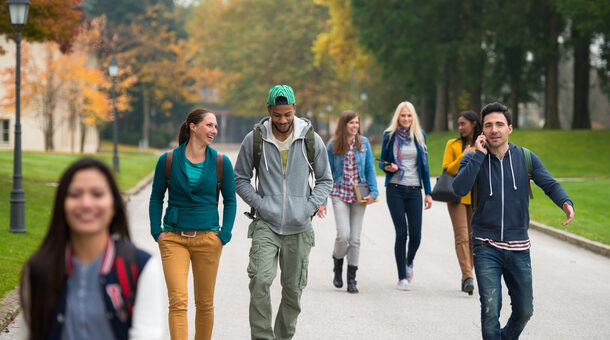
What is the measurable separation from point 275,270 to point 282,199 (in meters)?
0.50

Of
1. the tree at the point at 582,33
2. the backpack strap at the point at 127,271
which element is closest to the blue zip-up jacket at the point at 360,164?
the backpack strap at the point at 127,271

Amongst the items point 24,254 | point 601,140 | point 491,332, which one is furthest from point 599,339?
point 601,140

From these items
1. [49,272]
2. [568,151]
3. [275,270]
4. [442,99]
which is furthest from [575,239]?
[442,99]

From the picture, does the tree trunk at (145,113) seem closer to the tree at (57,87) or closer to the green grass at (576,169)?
the tree at (57,87)

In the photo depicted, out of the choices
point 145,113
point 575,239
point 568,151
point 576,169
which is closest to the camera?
point 575,239

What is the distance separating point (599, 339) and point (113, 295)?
5.10 metres

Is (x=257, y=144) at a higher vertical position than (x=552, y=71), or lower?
lower

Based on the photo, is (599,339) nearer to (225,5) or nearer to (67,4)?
(67,4)

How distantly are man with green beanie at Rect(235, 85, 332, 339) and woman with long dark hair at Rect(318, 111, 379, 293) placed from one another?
2887 millimetres

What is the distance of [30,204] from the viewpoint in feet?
56.3

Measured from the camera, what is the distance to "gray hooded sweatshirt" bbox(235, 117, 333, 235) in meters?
5.75

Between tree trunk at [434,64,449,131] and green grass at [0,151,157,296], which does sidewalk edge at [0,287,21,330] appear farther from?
tree trunk at [434,64,449,131]

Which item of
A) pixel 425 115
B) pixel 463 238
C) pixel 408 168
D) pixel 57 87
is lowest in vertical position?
Answer: pixel 463 238

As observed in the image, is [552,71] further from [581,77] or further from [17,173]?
[17,173]
